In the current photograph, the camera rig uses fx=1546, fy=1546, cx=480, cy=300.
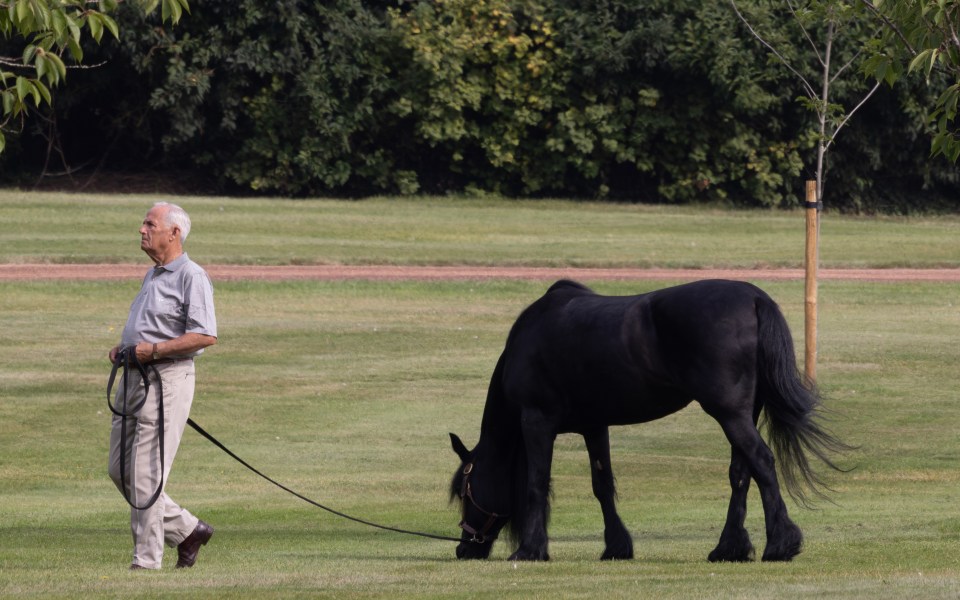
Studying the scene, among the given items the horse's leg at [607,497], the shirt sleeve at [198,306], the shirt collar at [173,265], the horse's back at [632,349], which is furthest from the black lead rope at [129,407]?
the horse's leg at [607,497]

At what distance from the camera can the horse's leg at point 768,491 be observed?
8406 millimetres

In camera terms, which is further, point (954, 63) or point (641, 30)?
point (641, 30)

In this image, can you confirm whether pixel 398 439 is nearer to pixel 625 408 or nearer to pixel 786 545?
pixel 625 408

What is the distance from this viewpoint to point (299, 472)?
13.8 metres

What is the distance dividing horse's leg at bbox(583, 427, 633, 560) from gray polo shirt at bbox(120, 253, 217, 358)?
8.09 feet

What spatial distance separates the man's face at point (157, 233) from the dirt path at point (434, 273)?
19.2 metres

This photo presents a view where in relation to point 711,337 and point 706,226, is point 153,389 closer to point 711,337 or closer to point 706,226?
point 711,337

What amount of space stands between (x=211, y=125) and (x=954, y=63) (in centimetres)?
3643

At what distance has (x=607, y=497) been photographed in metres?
9.32

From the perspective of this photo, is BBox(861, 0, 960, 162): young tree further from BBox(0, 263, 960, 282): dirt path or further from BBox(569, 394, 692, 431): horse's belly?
BBox(0, 263, 960, 282): dirt path

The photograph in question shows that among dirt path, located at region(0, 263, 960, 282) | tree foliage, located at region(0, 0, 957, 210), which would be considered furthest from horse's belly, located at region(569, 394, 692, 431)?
tree foliage, located at region(0, 0, 957, 210)

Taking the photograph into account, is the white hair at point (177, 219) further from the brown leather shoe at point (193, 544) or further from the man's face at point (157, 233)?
the brown leather shoe at point (193, 544)

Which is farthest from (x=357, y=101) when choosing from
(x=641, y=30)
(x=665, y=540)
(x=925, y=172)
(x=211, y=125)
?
(x=665, y=540)

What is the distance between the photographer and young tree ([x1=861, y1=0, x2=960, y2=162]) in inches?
332
